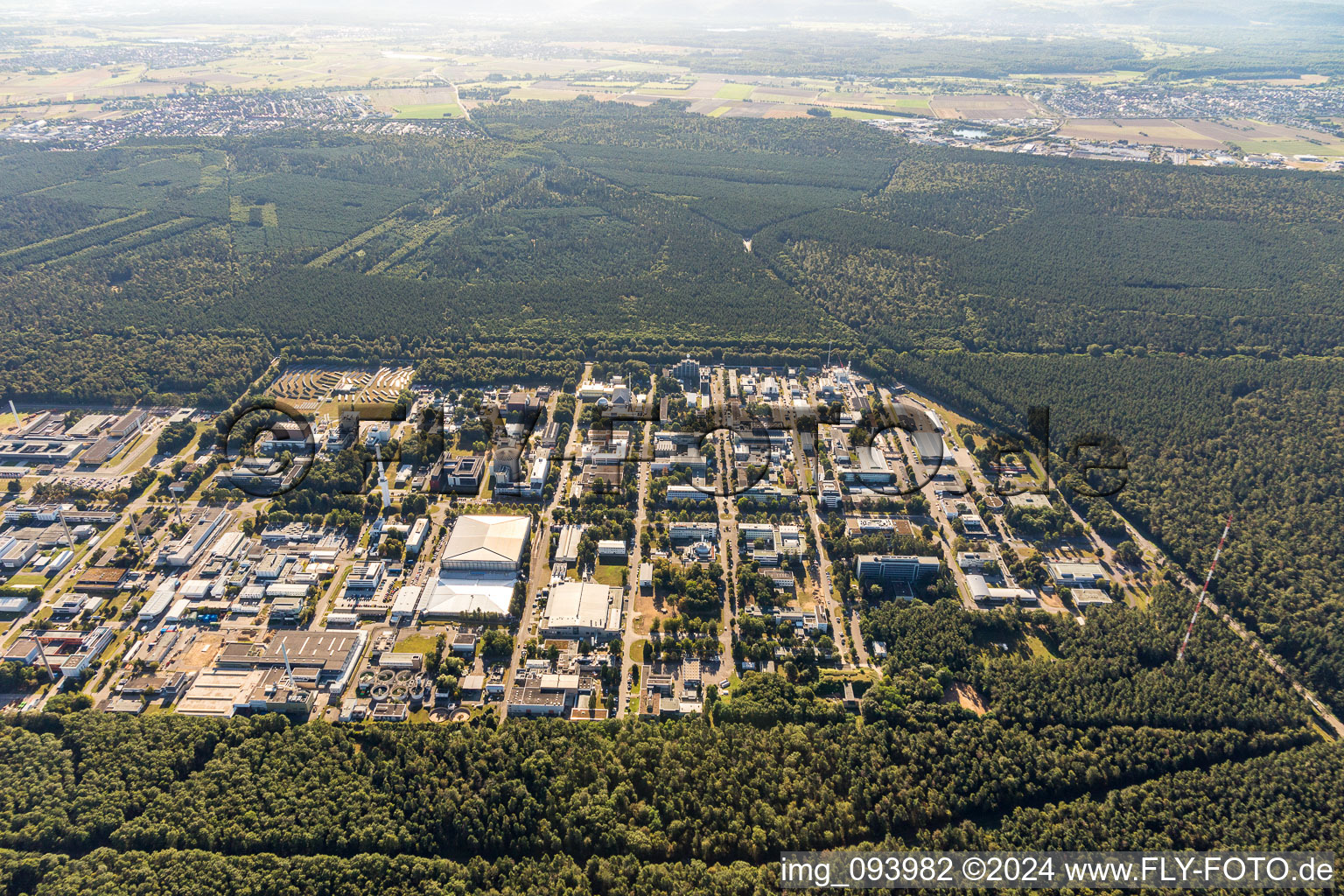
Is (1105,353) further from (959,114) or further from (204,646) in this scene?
(959,114)

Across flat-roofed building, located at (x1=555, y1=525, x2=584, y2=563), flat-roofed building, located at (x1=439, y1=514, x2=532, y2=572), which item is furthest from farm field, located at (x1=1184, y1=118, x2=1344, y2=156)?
flat-roofed building, located at (x1=439, y1=514, x2=532, y2=572)

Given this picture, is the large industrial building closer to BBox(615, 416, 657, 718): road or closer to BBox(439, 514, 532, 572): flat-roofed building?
BBox(439, 514, 532, 572): flat-roofed building

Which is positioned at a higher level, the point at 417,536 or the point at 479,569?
the point at 417,536

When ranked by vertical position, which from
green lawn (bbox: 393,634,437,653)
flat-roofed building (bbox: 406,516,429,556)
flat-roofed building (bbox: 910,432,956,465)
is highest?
flat-roofed building (bbox: 910,432,956,465)

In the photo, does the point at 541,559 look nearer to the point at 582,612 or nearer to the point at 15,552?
the point at 582,612

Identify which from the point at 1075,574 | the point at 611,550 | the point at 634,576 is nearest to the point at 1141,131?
the point at 1075,574

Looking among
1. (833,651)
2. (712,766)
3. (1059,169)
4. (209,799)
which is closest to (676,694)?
(712,766)
